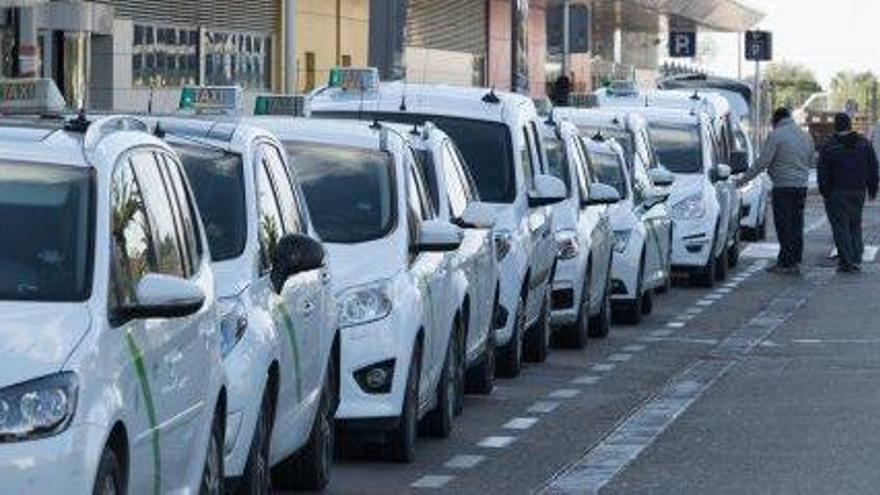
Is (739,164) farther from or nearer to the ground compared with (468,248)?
farther from the ground

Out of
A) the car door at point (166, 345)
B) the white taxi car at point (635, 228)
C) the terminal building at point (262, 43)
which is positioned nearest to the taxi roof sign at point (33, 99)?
the car door at point (166, 345)

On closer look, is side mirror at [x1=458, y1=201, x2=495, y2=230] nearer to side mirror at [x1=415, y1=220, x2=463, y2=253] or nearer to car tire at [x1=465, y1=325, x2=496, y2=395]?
car tire at [x1=465, y1=325, x2=496, y2=395]

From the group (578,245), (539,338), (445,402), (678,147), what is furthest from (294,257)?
(678,147)

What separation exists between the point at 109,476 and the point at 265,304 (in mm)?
3326

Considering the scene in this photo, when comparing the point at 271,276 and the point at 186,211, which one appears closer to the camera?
the point at 186,211

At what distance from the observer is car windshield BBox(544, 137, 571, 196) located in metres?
23.6

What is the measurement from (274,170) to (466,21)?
174ft

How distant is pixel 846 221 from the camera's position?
114 ft

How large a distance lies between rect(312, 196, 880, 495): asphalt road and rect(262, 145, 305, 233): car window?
1.23 metres

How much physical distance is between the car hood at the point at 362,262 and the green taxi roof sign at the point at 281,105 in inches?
114

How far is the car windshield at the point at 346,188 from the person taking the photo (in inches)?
621

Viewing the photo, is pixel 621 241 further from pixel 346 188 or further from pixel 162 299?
pixel 162 299

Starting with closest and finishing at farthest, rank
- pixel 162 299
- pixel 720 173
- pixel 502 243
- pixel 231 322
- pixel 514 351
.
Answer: pixel 162 299
pixel 231 322
pixel 502 243
pixel 514 351
pixel 720 173

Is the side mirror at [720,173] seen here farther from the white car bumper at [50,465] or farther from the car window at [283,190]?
the white car bumper at [50,465]
